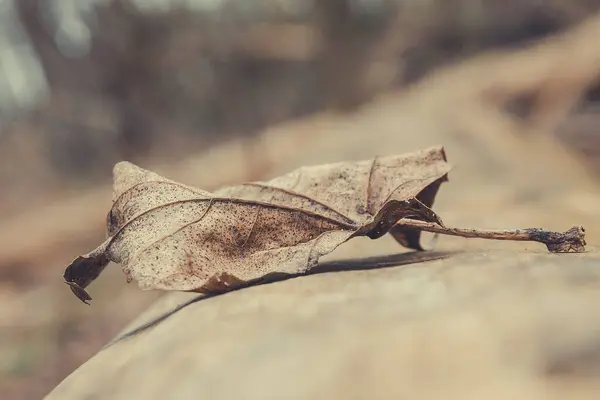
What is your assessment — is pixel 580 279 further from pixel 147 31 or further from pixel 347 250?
pixel 147 31

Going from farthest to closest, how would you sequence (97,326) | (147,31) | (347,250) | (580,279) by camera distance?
(147,31) → (97,326) → (347,250) → (580,279)

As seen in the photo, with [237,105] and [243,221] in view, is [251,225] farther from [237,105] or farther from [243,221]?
[237,105]

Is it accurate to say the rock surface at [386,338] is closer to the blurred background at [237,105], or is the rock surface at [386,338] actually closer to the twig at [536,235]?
the twig at [536,235]

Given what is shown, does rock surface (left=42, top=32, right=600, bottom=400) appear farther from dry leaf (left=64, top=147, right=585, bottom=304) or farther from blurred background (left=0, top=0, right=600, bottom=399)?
blurred background (left=0, top=0, right=600, bottom=399)

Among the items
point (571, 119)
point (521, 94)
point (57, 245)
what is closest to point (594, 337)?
point (571, 119)

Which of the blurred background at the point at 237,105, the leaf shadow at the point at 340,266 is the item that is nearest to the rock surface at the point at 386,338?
the leaf shadow at the point at 340,266

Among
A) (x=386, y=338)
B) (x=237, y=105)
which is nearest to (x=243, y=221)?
(x=386, y=338)
